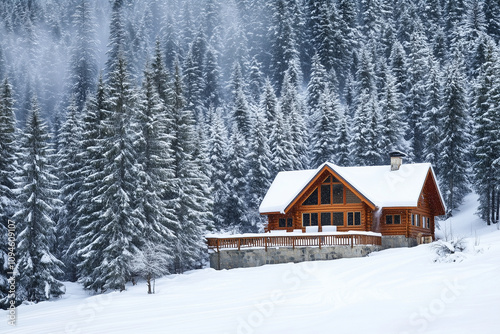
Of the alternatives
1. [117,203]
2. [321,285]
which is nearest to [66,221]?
[117,203]

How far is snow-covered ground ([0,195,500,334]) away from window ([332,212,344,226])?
10455 millimetres

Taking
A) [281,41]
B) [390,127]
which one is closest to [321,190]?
[390,127]

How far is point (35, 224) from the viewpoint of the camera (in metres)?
32.1

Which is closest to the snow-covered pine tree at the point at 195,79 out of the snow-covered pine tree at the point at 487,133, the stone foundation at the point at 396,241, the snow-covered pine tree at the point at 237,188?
the snow-covered pine tree at the point at 237,188

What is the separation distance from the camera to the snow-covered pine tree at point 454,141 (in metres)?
50.5

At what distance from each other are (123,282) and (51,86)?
79632 mm

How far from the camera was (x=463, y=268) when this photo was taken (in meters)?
17.4

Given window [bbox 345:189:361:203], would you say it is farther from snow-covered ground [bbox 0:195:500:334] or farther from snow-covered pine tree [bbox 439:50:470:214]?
snow-covered pine tree [bbox 439:50:470:214]

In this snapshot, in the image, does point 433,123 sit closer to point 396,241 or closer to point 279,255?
point 396,241

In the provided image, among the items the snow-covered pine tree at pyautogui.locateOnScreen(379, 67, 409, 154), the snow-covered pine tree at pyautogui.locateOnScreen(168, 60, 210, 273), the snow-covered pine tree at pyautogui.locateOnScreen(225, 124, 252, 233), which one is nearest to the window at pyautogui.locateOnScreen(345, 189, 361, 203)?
the snow-covered pine tree at pyautogui.locateOnScreen(168, 60, 210, 273)

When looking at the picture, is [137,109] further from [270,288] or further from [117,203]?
[270,288]

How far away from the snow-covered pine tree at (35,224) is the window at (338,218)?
18.6m

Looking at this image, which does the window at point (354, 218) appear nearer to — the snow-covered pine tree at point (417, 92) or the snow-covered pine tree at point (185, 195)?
the snow-covered pine tree at point (185, 195)

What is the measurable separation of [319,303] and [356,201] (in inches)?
852
